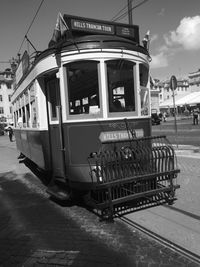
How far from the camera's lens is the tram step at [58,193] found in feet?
17.5

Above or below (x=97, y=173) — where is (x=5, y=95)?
above

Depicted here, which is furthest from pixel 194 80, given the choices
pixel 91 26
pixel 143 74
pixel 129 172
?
pixel 129 172

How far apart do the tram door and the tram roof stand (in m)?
0.83

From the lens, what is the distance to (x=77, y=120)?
5.05m

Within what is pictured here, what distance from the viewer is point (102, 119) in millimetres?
5082

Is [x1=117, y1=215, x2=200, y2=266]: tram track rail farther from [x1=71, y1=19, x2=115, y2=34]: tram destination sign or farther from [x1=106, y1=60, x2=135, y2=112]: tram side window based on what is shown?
[x1=71, y1=19, x2=115, y2=34]: tram destination sign

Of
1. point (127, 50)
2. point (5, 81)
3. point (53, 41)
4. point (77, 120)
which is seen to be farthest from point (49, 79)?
point (5, 81)

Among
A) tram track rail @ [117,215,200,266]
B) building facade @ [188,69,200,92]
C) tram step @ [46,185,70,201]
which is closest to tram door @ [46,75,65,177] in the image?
tram step @ [46,185,70,201]

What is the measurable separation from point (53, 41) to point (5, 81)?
243 ft

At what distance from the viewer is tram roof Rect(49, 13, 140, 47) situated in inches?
197

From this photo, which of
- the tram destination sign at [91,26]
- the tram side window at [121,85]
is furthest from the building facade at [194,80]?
the tram side window at [121,85]

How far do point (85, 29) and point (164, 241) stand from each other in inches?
152

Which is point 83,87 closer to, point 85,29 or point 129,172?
point 85,29

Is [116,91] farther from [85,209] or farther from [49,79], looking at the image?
[85,209]
